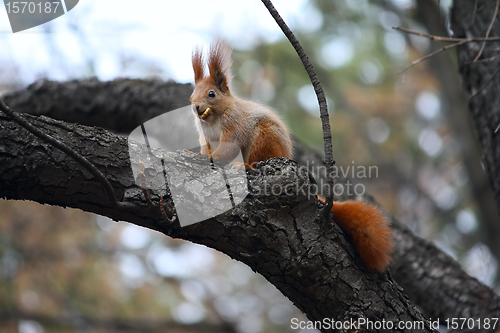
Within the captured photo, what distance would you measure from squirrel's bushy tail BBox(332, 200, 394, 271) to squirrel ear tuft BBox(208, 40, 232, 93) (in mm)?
1411

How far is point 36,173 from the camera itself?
175cm

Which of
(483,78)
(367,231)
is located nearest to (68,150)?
(367,231)

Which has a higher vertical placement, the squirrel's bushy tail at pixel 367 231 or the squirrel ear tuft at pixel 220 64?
the squirrel ear tuft at pixel 220 64

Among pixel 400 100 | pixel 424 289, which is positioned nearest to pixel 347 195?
pixel 424 289

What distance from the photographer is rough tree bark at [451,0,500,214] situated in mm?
2977

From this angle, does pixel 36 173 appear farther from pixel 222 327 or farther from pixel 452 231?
pixel 452 231

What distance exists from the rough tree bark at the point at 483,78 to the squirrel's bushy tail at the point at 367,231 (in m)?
1.41

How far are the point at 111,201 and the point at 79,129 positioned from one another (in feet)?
1.34

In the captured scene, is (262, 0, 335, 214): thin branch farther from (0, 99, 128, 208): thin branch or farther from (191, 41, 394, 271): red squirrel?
(0, 99, 128, 208): thin branch

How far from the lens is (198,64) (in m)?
3.14

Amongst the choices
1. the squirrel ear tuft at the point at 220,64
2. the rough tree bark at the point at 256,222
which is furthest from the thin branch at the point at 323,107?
the squirrel ear tuft at the point at 220,64

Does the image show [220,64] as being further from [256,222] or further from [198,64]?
[256,222]

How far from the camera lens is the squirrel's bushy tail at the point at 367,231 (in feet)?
6.63

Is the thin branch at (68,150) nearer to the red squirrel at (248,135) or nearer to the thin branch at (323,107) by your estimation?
the red squirrel at (248,135)
